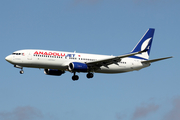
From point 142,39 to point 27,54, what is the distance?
84.4ft

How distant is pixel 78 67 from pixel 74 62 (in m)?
1.23

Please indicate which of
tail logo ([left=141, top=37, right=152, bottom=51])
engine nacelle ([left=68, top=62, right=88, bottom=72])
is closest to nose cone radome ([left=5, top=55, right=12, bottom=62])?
engine nacelle ([left=68, top=62, right=88, bottom=72])

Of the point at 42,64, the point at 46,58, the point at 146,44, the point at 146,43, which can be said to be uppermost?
the point at 146,43

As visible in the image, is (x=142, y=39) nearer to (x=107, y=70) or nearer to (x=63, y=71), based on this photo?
(x=107, y=70)

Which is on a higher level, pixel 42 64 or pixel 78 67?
pixel 42 64

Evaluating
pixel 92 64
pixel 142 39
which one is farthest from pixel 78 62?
pixel 142 39

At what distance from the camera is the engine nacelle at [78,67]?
66469 millimetres

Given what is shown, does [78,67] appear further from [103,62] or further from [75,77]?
[75,77]

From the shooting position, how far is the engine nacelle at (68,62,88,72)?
218 feet

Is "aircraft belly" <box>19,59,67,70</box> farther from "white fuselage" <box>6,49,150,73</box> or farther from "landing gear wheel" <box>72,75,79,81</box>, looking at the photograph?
"landing gear wheel" <box>72,75,79,81</box>

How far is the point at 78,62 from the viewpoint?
68.2 metres

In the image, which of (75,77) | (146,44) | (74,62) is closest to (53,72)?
(75,77)

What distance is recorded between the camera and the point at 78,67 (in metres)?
66.9

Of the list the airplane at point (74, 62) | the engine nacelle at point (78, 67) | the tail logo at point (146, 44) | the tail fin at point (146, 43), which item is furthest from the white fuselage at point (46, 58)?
the tail logo at point (146, 44)
